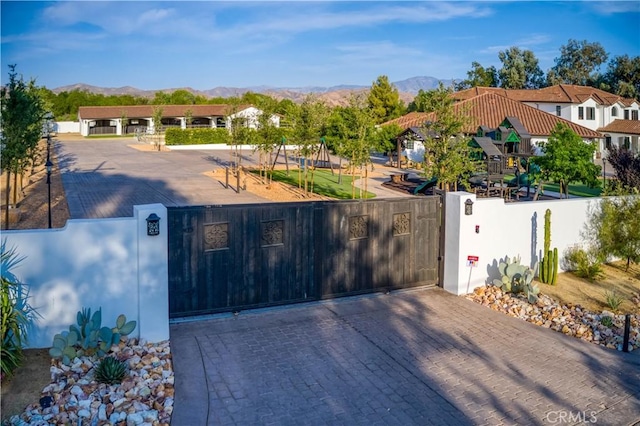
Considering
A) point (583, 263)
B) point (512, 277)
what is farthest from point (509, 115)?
point (512, 277)

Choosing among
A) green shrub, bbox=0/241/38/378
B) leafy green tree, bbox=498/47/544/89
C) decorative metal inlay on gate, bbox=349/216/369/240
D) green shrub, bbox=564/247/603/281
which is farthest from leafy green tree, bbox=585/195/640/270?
leafy green tree, bbox=498/47/544/89

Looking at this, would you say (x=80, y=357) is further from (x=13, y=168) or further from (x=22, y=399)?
(x=13, y=168)

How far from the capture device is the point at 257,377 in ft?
24.3

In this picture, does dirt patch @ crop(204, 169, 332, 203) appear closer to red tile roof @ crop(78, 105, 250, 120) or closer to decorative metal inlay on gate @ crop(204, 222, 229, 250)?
decorative metal inlay on gate @ crop(204, 222, 229, 250)

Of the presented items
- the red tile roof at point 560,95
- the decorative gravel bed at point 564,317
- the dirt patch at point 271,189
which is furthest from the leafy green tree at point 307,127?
the red tile roof at point 560,95

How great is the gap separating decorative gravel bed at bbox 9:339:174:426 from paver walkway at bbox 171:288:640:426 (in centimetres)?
22

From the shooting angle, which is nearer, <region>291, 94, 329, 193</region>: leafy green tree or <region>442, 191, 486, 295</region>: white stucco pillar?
<region>442, 191, 486, 295</region>: white stucco pillar

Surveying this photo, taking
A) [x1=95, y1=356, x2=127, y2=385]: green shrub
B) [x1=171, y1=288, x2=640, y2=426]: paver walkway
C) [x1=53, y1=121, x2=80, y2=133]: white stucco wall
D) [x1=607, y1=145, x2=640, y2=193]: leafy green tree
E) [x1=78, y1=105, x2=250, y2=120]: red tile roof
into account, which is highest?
[x1=78, y1=105, x2=250, y2=120]: red tile roof

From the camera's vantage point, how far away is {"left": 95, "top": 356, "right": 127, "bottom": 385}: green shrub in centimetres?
685

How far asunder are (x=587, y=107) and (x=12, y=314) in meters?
61.6

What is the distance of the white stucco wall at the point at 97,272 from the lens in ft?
25.6

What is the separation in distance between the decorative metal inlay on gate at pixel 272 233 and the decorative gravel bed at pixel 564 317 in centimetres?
396

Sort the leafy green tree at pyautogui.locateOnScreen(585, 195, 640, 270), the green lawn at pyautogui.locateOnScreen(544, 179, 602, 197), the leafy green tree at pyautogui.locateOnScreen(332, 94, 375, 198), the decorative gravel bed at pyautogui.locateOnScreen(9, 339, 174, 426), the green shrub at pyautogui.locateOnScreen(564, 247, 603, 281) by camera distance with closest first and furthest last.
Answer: the decorative gravel bed at pyautogui.locateOnScreen(9, 339, 174, 426) → the green shrub at pyautogui.locateOnScreen(564, 247, 603, 281) → the leafy green tree at pyautogui.locateOnScreen(585, 195, 640, 270) → the leafy green tree at pyautogui.locateOnScreen(332, 94, 375, 198) → the green lawn at pyautogui.locateOnScreen(544, 179, 602, 197)

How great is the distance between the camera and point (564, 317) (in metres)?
10.3
